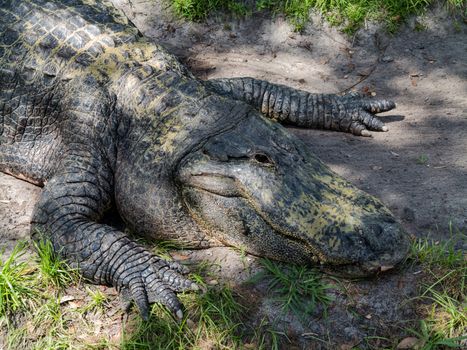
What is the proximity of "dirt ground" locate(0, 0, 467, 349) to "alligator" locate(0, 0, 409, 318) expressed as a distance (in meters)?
0.25

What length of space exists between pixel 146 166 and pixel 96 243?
0.64m

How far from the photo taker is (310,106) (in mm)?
5324

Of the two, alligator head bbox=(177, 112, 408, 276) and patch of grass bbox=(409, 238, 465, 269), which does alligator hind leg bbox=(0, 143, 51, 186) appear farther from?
patch of grass bbox=(409, 238, 465, 269)

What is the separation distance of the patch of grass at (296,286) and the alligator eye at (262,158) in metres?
0.66

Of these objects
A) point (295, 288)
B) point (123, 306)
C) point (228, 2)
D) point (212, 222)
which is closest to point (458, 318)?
point (295, 288)

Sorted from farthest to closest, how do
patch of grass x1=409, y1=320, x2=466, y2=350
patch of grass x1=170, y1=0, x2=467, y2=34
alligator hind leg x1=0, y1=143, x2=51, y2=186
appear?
patch of grass x1=170, y1=0, x2=467, y2=34 → alligator hind leg x1=0, y1=143, x2=51, y2=186 → patch of grass x1=409, y1=320, x2=466, y2=350

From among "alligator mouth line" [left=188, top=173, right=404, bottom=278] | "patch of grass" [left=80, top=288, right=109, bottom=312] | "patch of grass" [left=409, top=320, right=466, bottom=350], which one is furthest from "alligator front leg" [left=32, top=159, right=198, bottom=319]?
"patch of grass" [left=409, top=320, right=466, bottom=350]

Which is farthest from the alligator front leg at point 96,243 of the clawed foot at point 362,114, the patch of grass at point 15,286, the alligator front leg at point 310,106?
the clawed foot at point 362,114

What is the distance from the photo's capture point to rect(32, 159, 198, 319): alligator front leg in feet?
12.2

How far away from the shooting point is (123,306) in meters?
3.63

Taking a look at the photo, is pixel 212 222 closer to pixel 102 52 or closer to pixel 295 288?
pixel 295 288

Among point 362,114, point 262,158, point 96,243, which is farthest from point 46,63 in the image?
point 362,114

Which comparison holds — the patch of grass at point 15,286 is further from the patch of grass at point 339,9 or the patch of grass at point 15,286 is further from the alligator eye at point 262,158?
the patch of grass at point 339,9

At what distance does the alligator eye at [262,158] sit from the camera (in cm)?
382
